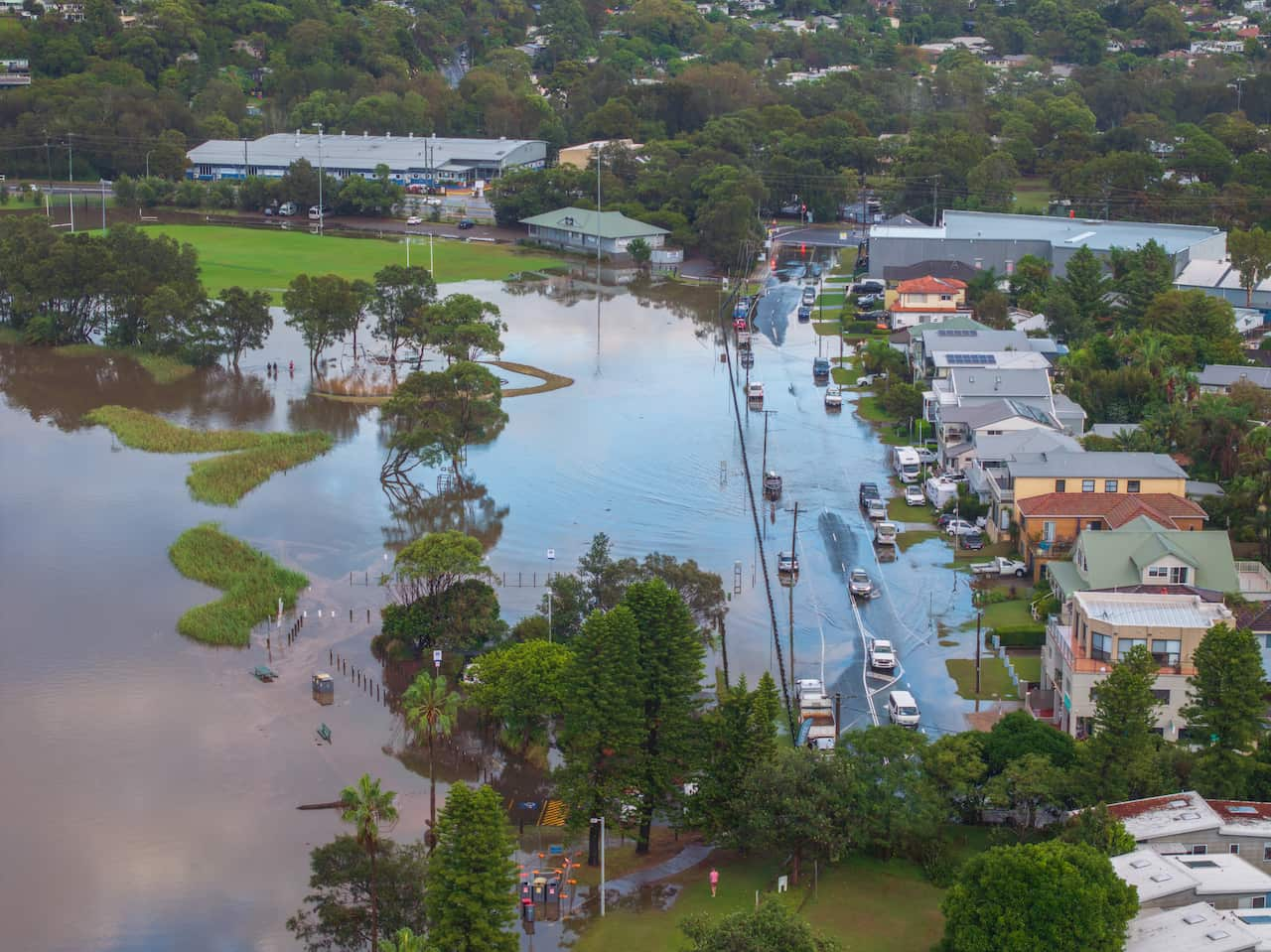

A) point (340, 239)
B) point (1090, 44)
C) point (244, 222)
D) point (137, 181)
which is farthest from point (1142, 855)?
point (1090, 44)

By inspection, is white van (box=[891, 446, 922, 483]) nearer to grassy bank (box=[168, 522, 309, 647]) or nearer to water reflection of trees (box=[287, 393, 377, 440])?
water reflection of trees (box=[287, 393, 377, 440])

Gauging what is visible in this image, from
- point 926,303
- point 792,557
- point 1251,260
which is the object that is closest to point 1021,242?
point 926,303

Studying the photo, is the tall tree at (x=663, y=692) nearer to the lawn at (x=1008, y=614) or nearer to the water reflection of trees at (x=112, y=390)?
the lawn at (x=1008, y=614)

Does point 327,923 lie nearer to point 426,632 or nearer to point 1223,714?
point 426,632

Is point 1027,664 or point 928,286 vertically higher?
point 928,286

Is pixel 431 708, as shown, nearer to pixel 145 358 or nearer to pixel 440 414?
pixel 440 414

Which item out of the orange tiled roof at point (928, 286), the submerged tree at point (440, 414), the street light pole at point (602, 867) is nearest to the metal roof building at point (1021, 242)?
the orange tiled roof at point (928, 286)
